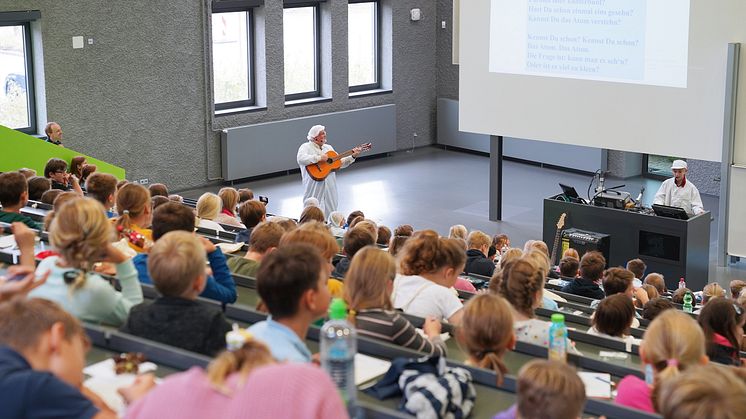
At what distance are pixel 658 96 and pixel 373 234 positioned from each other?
5.35m

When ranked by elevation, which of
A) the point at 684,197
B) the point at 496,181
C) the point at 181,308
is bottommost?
the point at 496,181

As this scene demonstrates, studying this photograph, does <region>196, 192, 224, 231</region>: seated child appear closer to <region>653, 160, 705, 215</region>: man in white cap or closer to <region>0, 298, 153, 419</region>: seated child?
<region>0, 298, 153, 419</region>: seated child

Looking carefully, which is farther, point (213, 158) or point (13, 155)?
point (213, 158)

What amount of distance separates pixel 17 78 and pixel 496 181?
5.83m

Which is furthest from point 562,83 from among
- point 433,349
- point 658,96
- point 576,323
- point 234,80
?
point 433,349

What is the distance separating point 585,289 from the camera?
273 inches

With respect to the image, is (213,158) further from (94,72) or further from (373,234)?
(373,234)

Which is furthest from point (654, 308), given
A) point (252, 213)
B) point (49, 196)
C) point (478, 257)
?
point (49, 196)

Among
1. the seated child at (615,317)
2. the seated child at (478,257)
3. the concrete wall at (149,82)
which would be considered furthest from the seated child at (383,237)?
the concrete wall at (149,82)

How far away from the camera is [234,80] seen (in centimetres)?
1463

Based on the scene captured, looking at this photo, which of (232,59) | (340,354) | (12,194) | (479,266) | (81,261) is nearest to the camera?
(340,354)

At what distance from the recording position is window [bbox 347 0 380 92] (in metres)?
15.9

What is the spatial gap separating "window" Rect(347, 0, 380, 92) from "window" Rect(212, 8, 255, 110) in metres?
1.87

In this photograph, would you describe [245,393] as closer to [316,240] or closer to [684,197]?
[316,240]
